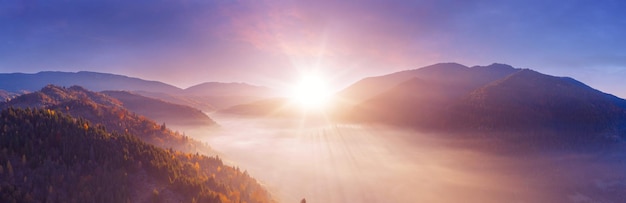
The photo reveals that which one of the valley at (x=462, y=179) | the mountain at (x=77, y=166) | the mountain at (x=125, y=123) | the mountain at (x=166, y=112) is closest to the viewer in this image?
the mountain at (x=77, y=166)

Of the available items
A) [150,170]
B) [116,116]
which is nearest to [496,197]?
A: [116,116]

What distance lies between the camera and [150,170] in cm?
2461

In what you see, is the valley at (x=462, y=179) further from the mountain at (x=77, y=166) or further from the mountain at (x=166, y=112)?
the mountain at (x=77, y=166)

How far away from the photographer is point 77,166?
20.9m

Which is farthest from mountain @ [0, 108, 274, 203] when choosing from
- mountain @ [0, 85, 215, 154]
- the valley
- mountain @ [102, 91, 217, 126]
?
mountain @ [102, 91, 217, 126]

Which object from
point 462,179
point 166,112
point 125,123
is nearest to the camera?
point 125,123

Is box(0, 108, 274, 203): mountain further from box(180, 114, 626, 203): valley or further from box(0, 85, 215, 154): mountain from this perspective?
box(180, 114, 626, 203): valley

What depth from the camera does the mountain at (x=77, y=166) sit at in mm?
17991

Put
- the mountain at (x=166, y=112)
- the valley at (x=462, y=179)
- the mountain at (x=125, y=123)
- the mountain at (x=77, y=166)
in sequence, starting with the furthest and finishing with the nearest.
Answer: the mountain at (x=166, y=112) < the valley at (x=462, y=179) < the mountain at (x=125, y=123) < the mountain at (x=77, y=166)

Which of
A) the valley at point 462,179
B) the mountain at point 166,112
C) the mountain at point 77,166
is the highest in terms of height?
the mountain at point 77,166

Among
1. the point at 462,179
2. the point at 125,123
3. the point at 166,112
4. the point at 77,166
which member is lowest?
the point at 462,179

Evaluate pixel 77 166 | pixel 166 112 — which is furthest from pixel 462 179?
pixel 77 166

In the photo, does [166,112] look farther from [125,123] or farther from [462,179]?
[462,179]

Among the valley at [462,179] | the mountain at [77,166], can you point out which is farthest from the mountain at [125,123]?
the valley at [462,179]
